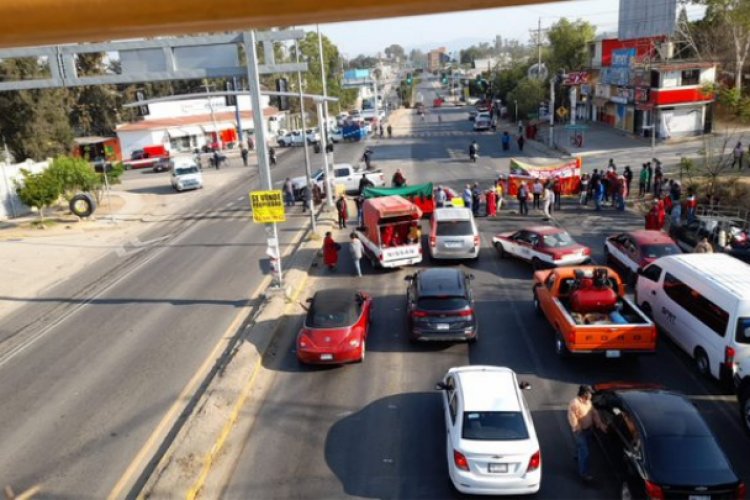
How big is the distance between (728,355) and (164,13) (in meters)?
12.0

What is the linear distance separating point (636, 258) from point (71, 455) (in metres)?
14.8

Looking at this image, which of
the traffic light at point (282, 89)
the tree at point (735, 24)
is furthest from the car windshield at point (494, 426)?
the tree at point (735, 24)

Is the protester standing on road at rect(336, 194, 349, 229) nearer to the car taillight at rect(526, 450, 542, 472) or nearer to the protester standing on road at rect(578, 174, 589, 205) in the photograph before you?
the protester standing on road at rect(578, 174, 589, 205)

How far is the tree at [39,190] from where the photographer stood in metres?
33.3

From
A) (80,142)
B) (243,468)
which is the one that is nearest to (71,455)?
(243,468)

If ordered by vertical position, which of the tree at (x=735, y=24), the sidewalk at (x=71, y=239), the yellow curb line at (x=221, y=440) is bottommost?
the sidewalk at (x=71, y=239)

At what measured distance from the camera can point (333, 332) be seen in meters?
14.1

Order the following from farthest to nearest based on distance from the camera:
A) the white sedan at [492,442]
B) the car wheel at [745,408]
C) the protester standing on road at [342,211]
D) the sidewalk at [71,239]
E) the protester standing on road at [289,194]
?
the protester standing on road at [289,194], the protester standing on road at [342,211], the sidewalk at [71,239], the car wheel at [745,408], the white sedan at [492,442]

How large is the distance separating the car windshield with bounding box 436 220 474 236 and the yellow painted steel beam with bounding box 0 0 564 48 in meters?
18.3

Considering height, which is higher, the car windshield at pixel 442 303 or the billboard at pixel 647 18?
the billboard at pixel 647 18

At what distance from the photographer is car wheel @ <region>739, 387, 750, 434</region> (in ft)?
35.1

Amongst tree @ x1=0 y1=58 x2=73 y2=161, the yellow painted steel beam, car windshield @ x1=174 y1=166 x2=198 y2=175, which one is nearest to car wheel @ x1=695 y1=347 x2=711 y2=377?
the yellow painted steel beam

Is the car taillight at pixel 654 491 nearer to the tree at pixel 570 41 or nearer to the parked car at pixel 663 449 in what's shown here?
the parked car at pixel 663 449

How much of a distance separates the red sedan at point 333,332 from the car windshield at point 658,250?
8.27 m
